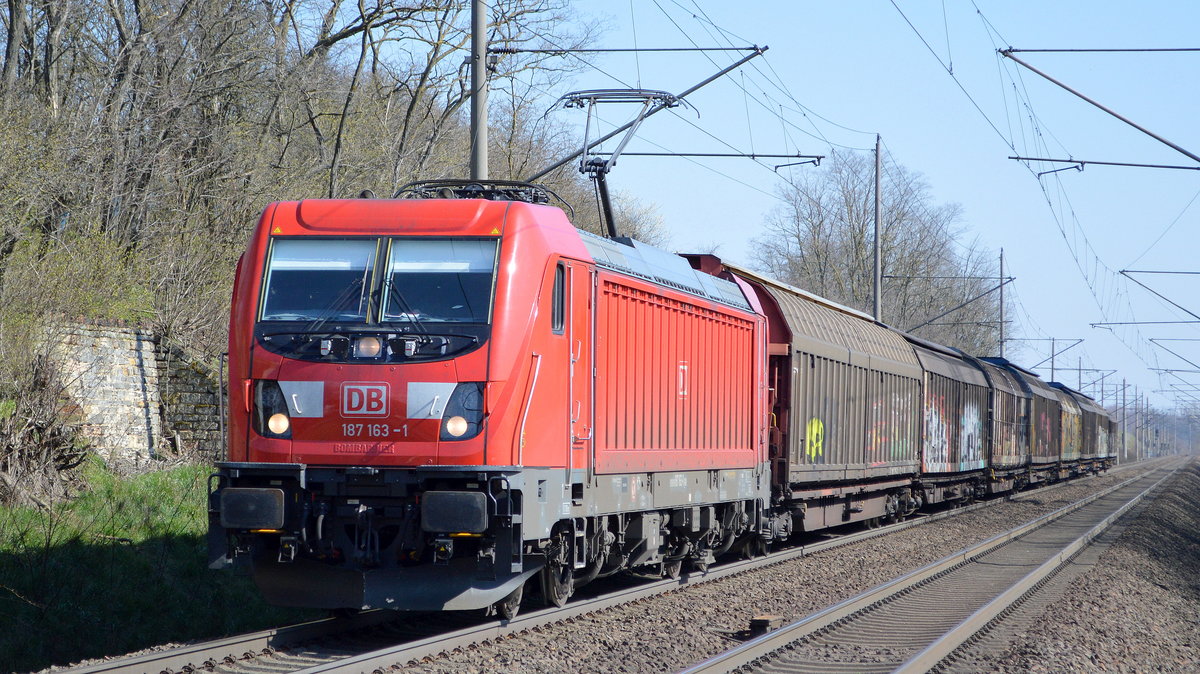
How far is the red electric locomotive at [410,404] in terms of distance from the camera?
27.8ft

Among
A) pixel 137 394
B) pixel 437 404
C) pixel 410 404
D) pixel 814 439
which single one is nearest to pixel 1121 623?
pixel 814 439

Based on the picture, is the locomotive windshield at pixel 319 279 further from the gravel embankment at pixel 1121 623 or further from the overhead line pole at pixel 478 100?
the gravel embankment at pixel 1121 623

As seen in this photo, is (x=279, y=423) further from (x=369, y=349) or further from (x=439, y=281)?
(x=439, y=281)

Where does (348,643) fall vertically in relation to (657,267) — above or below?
below

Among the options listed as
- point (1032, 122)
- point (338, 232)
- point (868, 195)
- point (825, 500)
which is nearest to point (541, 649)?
point (338, 232)

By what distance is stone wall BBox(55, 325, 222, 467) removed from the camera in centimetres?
1580

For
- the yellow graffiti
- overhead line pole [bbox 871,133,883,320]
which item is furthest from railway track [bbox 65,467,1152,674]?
overhead line pole [bbox 871,133,883,320]

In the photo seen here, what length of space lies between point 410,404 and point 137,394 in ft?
33.8

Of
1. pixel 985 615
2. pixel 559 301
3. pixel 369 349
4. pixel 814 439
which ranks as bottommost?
pixel 985 615

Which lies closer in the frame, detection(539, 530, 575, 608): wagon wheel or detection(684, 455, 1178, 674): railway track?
detection(684, 455, 1178, 674): railway track

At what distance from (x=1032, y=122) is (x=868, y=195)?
36.5m

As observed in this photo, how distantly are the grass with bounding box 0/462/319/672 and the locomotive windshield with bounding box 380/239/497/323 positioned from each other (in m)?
3.91

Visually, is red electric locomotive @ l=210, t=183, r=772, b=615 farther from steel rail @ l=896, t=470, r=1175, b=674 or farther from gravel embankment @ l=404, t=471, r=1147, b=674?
steel rail @ l=896, t=470, r=1175, b=674

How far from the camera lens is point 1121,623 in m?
11.4
